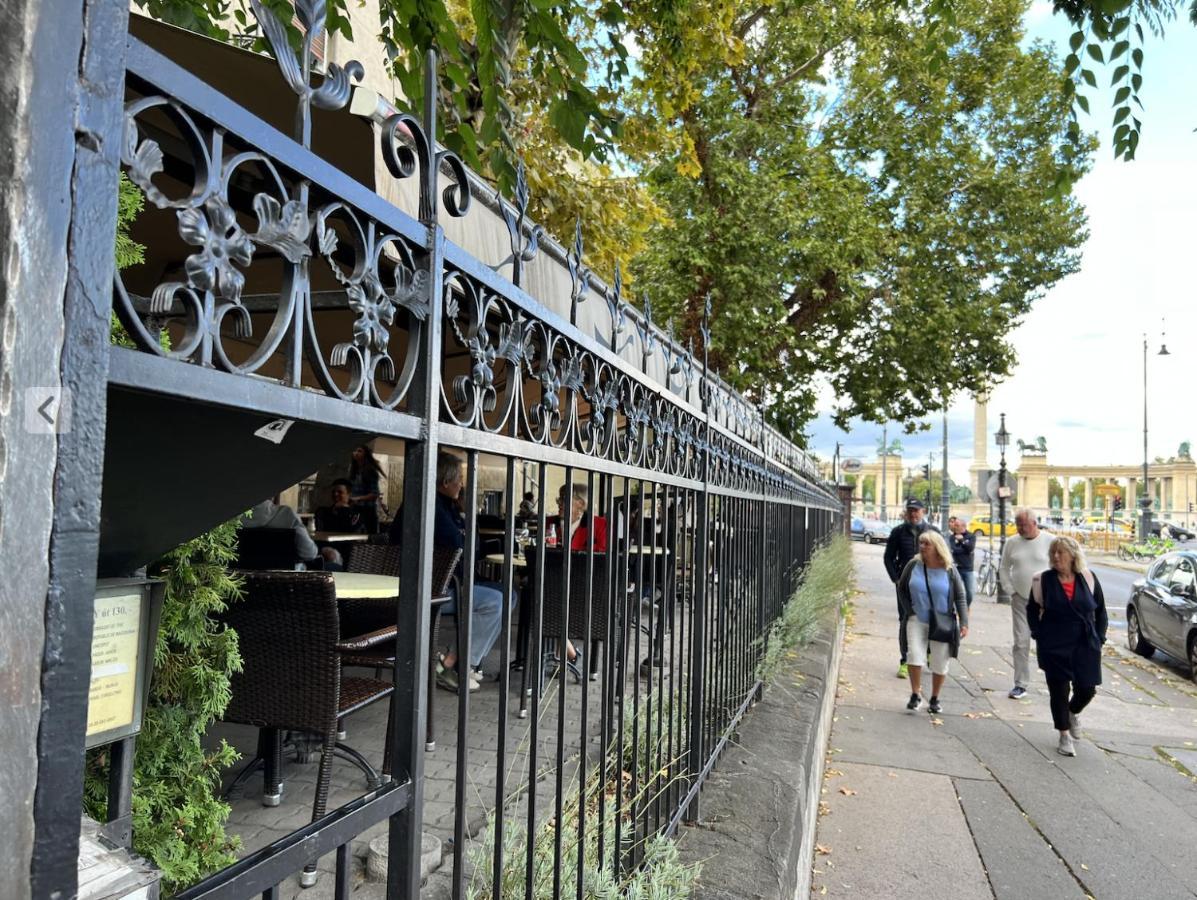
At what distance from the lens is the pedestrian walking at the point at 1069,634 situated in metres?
6.50

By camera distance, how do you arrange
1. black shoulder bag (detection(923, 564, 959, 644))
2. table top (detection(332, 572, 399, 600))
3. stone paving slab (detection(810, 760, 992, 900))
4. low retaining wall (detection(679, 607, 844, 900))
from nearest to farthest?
low retaining wall (detection(679, 607, 844, 900)), table top (detection(332, 572, 399, 600)), stone paving slab (detection(810, 760, 992, 900)), black shoulder bag (detection(923, 564, 959, 644))

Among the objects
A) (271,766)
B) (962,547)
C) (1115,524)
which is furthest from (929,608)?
(1115,524)

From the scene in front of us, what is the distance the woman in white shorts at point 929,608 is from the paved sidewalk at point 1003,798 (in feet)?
1.15

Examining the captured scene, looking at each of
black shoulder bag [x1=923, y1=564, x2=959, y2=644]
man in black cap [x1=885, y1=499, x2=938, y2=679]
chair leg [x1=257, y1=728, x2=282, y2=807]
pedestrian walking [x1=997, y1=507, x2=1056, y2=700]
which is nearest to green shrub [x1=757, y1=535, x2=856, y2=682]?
man in black cap [x1=885, y1=499, x2=938, y2=679]

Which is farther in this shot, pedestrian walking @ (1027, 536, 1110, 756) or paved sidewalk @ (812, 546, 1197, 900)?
pedestrian walking @ (1027, 536, 1110, 756)

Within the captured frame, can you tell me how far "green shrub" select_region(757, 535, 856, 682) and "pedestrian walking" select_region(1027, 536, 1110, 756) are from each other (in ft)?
6.30

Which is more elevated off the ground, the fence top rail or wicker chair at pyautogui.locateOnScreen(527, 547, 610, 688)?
the fence top rail

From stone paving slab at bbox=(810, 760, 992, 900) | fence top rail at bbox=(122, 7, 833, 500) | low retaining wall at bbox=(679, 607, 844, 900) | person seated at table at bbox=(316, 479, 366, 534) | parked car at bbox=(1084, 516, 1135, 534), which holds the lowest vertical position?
stone paving slab at bbox=(810, 760, 992, 900)

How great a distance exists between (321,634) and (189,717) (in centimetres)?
110

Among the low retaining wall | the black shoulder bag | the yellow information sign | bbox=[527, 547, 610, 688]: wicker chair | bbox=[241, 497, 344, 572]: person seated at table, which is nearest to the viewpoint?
the yellow information sign

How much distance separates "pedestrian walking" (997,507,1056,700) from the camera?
27.4 ft

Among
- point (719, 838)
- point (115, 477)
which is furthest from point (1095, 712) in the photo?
point (115, 477)

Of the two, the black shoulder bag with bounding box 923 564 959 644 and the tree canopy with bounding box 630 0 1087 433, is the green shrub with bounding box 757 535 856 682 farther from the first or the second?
the tree canopy with bounding box 630 0 1087 433

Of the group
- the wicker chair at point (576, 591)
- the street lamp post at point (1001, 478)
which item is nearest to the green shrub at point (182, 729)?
the wicker chair at point (576, 591)
